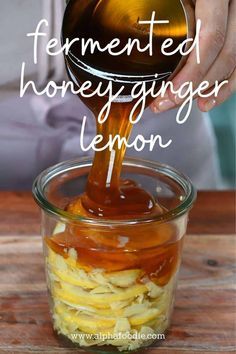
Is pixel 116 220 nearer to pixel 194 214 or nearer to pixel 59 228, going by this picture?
pixel 59 228

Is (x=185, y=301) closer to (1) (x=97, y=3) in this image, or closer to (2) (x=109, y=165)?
(2) (x=109, y=165)

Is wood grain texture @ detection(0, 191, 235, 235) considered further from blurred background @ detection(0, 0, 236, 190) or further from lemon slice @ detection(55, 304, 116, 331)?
lemon slice @ detection(55, 304, 116, 331)

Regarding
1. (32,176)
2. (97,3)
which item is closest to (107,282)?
(97,3)

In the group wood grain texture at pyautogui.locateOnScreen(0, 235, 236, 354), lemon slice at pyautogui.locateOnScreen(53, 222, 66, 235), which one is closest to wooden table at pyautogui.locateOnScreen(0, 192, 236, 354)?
wood grain texture at pyautogui.locateOnScreen(0, 235, 236, 354)

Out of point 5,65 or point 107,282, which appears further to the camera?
point 5,65

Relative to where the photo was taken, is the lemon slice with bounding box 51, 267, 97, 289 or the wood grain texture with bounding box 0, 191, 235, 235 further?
the wood grain texture with bounding box 0, 191, 235, 235

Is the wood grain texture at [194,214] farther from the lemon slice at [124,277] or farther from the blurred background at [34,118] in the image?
the lemon slice at [124,277]

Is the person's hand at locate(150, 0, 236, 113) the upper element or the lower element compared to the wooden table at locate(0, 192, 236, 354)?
upper

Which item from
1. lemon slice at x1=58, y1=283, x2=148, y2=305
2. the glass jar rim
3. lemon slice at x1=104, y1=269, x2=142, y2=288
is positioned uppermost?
the glass jar rim
